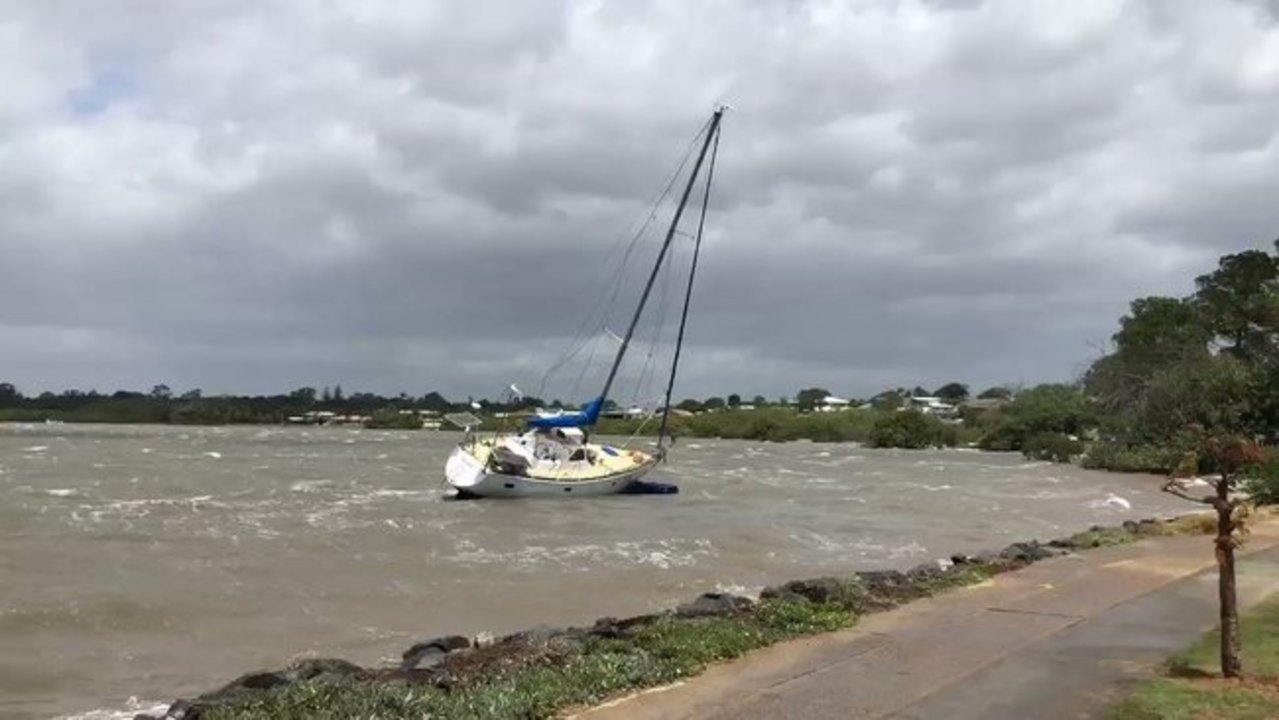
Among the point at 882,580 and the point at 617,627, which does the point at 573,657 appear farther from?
the point at 882,580

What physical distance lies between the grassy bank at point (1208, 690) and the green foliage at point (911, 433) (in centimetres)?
10331

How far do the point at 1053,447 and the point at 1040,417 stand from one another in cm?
1312

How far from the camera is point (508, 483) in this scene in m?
45.8

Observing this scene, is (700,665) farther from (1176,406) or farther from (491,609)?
(1176,406)

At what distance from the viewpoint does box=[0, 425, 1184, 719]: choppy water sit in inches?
652

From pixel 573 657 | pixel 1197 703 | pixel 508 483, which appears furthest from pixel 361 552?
pixel 1197 703

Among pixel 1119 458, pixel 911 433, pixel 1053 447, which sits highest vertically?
pixel 911 433

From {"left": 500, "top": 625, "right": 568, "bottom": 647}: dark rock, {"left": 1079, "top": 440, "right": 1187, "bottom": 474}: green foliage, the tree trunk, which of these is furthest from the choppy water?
{"left": 1079, "top": 440, "right": 1187, "bottom": 474}: green foliage

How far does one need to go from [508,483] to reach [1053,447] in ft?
187

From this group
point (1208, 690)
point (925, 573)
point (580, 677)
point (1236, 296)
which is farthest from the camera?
point (1236, 296)

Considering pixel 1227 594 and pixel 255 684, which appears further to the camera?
pixel 255 684

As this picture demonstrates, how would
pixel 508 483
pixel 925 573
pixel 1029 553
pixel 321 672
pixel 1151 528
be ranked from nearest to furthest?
pixel 321 672 → pixel 925 573 → pixel 1029 553 → pixel 1151 528 → pixel 508 483

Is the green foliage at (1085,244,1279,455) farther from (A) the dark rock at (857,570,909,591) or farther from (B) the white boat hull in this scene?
(B) the white boat hull

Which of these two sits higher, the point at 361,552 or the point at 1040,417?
the point at 1040,417
